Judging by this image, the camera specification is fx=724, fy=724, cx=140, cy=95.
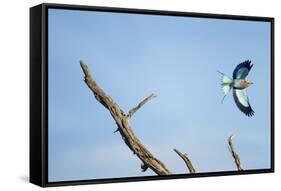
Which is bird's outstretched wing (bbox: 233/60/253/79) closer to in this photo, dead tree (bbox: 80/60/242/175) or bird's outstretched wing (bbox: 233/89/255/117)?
bird's outstretched wing (bbox: 233/89/255/117)

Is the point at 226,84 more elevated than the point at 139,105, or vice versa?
the point at 226,84

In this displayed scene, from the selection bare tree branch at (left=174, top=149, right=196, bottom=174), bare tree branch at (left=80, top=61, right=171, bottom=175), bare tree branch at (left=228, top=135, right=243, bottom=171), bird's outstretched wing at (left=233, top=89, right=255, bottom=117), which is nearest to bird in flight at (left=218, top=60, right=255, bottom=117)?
bird's outstretched wing at (left=233, top=89, right=255, bottom=117)

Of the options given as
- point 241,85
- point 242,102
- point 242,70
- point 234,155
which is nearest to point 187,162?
point 234,155

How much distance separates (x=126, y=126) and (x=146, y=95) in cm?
37

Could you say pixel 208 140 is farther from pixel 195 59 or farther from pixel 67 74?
pixel 67 74

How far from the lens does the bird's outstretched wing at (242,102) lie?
25.2 ft

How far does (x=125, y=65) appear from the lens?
23.1 feet

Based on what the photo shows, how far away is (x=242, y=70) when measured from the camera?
25.3ft

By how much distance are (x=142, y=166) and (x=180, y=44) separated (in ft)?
4.22

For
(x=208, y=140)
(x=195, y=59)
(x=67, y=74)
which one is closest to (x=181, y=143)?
(x=208, y=140)

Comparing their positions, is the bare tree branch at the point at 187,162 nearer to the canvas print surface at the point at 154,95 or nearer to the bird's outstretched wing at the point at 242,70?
the canvas print surface at the point at 154,95

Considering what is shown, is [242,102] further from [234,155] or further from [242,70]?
[234,155]

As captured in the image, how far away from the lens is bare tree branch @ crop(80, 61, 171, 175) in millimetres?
6848

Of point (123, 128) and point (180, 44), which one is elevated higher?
point (180, 44)
